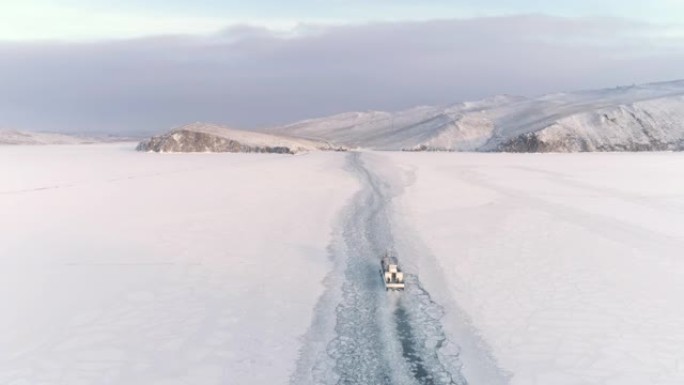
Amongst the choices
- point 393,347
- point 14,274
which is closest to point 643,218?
point 393,347

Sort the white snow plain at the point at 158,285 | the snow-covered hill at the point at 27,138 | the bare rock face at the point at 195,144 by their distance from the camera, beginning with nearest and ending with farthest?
the white snow plain at the point at 158,285 < the bare rock face at the point at 195,144 < the snow-covered hill at the point at 27,138

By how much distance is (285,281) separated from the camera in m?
15.4

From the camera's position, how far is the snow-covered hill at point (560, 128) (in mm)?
88750

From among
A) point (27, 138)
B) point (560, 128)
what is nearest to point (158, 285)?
point (560, 128)

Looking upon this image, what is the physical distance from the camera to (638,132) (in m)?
92.1

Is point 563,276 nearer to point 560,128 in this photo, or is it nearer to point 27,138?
point 560,128

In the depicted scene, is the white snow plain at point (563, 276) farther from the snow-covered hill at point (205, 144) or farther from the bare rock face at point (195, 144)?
the bare rock face at point (195, 144)

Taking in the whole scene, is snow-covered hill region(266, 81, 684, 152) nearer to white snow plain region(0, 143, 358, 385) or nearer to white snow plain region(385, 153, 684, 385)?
white snow plain region(385, 153, 684, 385)

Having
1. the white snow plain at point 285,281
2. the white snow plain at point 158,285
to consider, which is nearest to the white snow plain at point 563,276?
the white snow plain at point 285,281

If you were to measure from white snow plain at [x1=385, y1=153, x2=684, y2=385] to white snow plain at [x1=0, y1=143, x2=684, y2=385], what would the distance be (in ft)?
0.15

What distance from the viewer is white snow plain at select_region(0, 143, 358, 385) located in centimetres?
1041

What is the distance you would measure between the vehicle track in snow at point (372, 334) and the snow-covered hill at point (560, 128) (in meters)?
75.0

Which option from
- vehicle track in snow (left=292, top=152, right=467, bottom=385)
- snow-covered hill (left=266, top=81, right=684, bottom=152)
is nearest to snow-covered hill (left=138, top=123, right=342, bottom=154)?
snow-covered hill (left=266, top=81, right=684, bottom=152)

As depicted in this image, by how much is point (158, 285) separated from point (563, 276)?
951 centimetres
